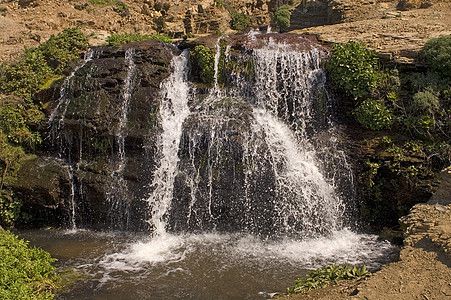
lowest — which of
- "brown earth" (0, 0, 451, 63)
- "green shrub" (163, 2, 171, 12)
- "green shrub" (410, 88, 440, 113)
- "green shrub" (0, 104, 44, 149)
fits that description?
"green shrub" (0, 104, 44, 149)

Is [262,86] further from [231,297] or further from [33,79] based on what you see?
[33,79]

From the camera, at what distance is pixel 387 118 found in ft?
33.5

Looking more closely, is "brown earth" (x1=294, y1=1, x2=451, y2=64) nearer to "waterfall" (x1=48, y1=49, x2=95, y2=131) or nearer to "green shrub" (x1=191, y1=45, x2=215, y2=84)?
"green shrub" (x1=191, y1=45, x2=215, y2=84)

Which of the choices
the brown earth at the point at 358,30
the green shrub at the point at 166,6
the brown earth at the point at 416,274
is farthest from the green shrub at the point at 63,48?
the brown earth at the point at 416,274

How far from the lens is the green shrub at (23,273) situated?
234 inches

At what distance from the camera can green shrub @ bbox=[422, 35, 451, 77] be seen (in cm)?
1030

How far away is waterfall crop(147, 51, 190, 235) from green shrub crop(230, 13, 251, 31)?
8.59 metres

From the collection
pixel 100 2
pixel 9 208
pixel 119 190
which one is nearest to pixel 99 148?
pixel 119 190

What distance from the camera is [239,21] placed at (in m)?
20.2

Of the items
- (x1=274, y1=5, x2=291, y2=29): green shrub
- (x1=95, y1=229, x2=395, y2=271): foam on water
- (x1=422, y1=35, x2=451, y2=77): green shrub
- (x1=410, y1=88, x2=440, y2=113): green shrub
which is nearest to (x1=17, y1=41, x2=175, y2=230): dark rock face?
(x1=95, y1=229, x2=395, y2=271): foam on water

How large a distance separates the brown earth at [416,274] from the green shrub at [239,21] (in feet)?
50.7

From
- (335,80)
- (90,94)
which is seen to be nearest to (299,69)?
(335,80)

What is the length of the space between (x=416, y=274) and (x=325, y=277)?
1.53 m

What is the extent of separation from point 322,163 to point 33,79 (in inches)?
390
